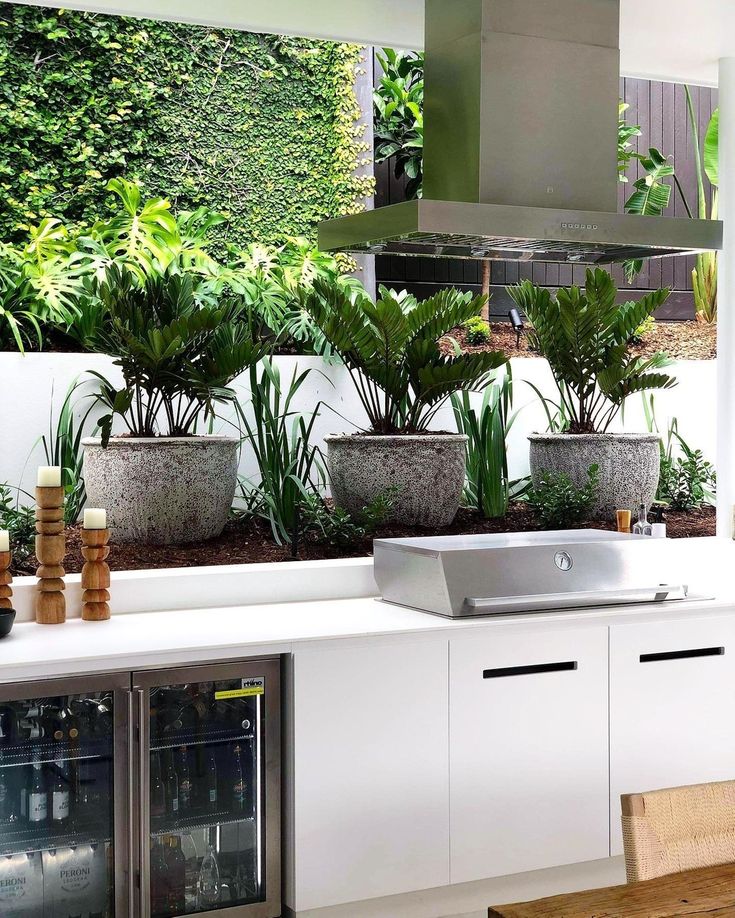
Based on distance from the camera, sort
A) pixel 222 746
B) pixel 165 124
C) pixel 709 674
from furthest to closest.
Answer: pixel 165 124, pixel 709 674, pixel 222 746

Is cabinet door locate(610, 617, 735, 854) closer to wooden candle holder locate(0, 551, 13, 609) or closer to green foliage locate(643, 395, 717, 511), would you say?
wooden candle holder locate(0, 551, 13, 609)

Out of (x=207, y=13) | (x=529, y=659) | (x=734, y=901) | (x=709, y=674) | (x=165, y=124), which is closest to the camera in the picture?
(x=734, y=901)

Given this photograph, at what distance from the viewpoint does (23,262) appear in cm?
570

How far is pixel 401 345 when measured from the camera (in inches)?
181

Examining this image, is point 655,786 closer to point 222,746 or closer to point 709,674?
point 709,674

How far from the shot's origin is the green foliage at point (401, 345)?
4.49 m

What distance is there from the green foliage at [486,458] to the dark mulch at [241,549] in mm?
91

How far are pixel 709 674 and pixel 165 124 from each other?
512 cm

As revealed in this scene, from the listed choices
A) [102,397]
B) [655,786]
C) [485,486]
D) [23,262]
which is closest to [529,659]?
[655,786]

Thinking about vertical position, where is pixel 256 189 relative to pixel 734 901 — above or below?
above

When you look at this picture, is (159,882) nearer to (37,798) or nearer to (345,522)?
(37,798)

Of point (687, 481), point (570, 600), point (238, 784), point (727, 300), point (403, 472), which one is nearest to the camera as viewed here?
point (238, 784)

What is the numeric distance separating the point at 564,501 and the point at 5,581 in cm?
252

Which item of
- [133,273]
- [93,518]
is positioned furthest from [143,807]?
[133,273]
